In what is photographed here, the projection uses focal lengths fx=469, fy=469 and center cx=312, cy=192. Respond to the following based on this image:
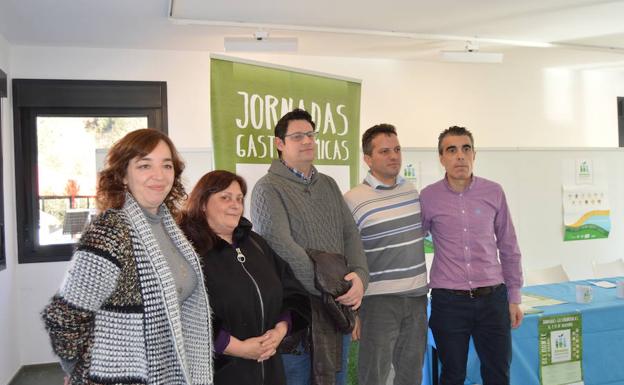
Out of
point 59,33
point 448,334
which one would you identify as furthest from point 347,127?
point 59,33

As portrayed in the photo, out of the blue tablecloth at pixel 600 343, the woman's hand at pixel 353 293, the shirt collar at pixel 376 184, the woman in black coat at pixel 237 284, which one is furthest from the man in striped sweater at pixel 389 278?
the blue tablecloth at pixel 600 343

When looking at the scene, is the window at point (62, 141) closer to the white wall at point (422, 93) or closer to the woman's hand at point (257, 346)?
the white wall at point (422, 93)

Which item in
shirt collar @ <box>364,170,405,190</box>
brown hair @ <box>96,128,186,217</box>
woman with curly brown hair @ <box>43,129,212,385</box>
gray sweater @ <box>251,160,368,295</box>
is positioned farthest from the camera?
shirt collar @ <box>364,170,405,190</box>

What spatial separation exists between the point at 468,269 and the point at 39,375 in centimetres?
373

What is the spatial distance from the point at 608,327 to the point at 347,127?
6.21 ft

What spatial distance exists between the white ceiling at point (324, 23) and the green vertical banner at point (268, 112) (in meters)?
0.82

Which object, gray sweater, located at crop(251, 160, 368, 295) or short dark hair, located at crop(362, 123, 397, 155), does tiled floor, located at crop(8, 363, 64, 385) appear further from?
short dark hair, located at crop(362, 123, 397, 155)

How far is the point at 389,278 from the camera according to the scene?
6.84 ft

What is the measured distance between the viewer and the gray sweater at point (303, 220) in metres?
1.76

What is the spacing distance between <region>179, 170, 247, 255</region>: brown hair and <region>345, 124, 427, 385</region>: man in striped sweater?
0.75 metres

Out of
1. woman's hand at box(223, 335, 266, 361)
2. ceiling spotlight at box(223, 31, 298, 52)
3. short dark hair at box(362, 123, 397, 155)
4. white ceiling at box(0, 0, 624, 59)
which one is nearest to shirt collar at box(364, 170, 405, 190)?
short dark hair at box(362, 123, 397, 155)

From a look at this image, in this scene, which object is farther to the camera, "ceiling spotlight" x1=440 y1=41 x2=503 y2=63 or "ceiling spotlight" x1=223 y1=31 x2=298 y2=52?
"ceiling spotlight" x1=440 y1=41 x2=503 y2=63

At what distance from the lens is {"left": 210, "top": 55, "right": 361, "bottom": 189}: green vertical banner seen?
2506 millimetres

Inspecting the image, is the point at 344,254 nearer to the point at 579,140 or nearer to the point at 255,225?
the point at 255,225
